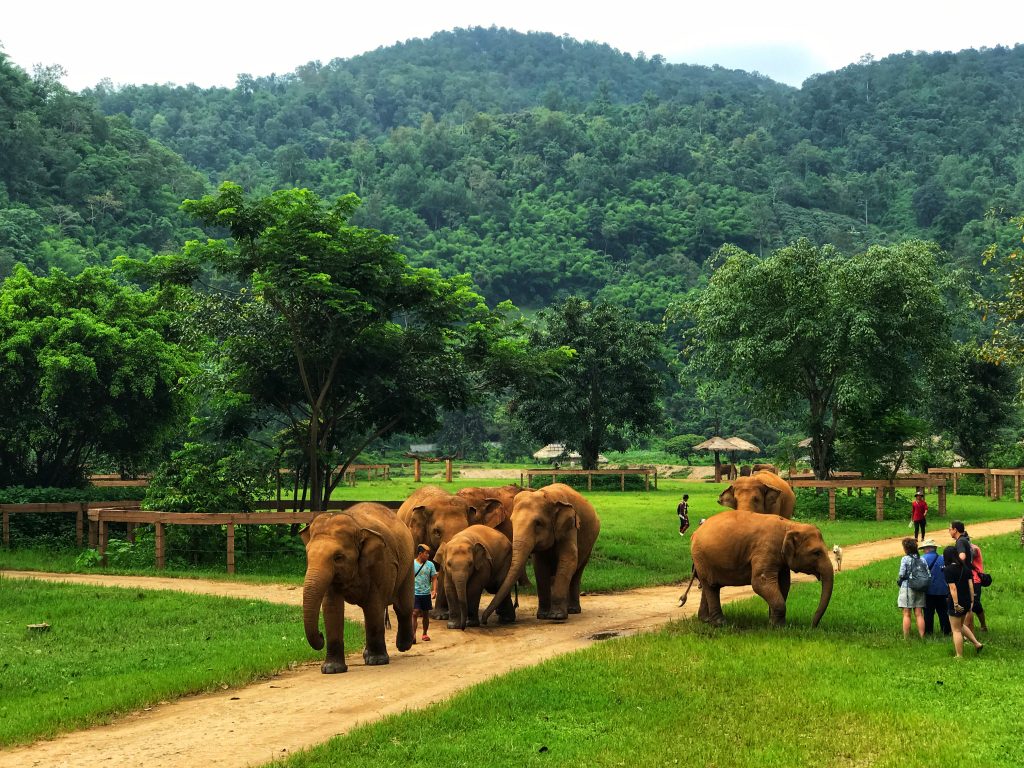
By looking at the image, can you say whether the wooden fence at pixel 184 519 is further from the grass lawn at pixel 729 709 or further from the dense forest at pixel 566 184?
the dense forest at pixel 566 184

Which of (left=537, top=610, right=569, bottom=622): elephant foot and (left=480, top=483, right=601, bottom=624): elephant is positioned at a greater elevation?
(left=480, top=483, right=601, bottom=624): elephant

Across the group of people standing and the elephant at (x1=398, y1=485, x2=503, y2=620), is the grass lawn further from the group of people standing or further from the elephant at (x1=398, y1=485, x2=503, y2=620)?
the elephant at (x1=398, y1=485, x2=503, y2=620)

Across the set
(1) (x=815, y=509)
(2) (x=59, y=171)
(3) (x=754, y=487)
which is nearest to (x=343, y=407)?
(3) (x=754, y=487)

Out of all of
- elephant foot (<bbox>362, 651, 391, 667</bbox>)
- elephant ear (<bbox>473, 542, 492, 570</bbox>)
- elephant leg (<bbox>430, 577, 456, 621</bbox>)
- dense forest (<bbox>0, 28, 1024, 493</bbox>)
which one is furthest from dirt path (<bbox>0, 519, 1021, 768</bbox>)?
dense forest (<bbox>0, 28, 1024, 493</bbox>)

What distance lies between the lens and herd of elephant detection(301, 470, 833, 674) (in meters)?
13.4

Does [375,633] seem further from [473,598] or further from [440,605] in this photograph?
[440,605]

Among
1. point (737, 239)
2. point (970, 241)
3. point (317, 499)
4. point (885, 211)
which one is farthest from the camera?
point (885, 211)

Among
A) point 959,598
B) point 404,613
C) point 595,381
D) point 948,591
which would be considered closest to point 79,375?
point 404,613

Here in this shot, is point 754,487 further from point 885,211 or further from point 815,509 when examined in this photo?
point 885,211

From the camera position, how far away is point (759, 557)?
15.7 m

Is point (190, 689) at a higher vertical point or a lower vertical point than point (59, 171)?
lower

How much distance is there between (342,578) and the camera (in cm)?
1325

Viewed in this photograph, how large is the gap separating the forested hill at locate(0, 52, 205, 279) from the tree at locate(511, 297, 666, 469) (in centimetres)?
4578

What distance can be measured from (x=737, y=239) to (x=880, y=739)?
13878 centimetres
